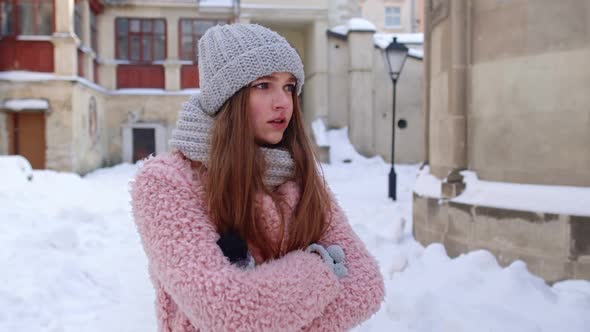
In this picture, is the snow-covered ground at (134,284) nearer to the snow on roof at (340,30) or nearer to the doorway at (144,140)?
the doorway at (144,140)

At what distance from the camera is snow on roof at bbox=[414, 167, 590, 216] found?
4137 millimetres

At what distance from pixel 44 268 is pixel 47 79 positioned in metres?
10.2

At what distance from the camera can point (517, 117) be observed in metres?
4.61

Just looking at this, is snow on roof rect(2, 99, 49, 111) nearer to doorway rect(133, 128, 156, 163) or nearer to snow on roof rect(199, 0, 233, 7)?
doorway rect(133, 128, 156, 163)

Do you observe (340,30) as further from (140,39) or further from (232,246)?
(232,246)

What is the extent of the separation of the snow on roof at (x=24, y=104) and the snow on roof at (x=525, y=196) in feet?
39.3

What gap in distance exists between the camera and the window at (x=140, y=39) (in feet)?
59.3

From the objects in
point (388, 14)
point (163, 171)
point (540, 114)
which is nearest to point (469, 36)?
point (540, 114)

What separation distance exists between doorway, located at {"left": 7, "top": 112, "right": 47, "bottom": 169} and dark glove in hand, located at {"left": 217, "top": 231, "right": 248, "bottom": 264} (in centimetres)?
1445

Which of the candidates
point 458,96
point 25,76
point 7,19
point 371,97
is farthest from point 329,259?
point 371,97

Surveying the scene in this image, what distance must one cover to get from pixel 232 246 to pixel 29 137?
14.7 m

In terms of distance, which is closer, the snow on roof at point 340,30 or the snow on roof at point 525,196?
the snow on roof at point 525,196

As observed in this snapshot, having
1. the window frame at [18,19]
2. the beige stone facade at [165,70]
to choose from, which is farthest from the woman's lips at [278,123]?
the beige stone facade at [165,70]

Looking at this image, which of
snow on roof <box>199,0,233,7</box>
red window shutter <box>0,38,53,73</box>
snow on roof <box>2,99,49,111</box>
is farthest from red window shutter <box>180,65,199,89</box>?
snow on roof <box>2,99,49,111</box>
